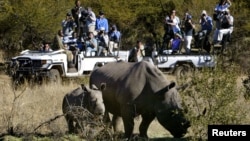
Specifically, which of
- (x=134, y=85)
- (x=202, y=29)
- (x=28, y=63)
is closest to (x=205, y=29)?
(x=202, y=29)

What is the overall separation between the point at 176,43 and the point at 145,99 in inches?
531

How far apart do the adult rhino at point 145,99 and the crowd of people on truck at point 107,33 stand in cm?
1024

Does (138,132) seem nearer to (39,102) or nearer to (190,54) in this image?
(39,102)

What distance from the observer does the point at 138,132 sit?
14180 mm

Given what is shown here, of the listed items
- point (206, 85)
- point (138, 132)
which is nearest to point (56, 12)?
point (138, 132)

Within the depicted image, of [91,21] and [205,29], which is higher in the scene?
[91,21]

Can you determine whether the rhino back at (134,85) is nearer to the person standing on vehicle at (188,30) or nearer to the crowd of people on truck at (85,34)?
the crowd of people on truck at (85,34)

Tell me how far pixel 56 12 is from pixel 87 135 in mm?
24045

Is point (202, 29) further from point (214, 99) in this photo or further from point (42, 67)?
point (214, 99)

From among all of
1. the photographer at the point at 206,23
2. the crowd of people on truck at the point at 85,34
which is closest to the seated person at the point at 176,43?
the photographer at the point at 206,23

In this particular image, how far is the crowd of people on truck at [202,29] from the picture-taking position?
24453 millimetres

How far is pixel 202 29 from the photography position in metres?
25.7

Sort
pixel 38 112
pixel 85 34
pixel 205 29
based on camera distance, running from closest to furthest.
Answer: pixel 38 112 < pixel 85 34 < pixel 205 29

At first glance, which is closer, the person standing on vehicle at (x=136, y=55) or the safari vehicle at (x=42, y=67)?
the safari vehicle at (x=42, y=67)
